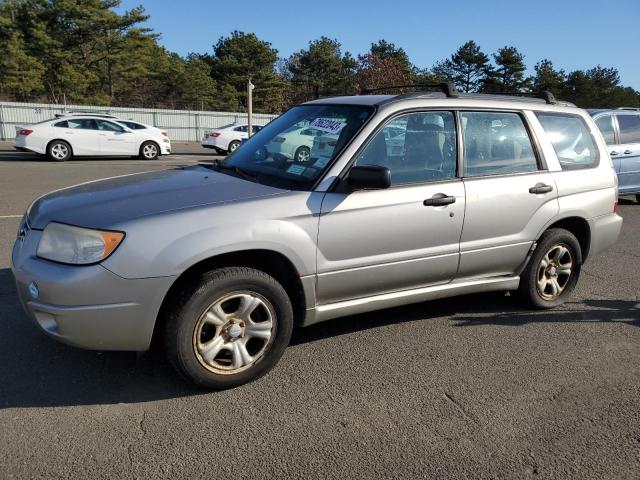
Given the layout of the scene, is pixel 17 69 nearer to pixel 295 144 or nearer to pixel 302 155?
pixel 295 144

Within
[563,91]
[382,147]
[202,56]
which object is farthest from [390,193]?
[563,91]

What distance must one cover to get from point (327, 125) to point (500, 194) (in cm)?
138

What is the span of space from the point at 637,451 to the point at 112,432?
2.66 m

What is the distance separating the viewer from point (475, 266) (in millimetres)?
4086

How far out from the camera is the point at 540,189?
14.0 ft

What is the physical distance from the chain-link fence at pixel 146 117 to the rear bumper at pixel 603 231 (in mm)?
27621

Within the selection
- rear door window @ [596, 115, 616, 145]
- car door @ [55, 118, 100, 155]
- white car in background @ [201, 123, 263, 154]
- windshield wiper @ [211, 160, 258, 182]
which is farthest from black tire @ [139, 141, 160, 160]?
windshield wiper @ [211, 160, 258, 182]

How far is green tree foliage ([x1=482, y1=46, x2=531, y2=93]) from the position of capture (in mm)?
63000

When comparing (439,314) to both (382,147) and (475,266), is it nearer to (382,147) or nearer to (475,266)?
(475,266)

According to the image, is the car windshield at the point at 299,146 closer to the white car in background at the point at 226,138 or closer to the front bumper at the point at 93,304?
the front bumper at the point at 93,304

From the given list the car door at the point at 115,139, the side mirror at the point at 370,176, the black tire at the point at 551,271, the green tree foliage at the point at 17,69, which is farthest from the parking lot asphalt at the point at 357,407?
the green tree foliage at the point at 17,69

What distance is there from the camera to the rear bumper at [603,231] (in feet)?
15.6

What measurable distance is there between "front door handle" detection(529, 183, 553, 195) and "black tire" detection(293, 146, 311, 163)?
1784 millimetres

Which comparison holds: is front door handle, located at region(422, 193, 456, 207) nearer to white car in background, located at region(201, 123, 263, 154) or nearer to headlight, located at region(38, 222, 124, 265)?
headlight, located at region(38, 222, 124, 265)
